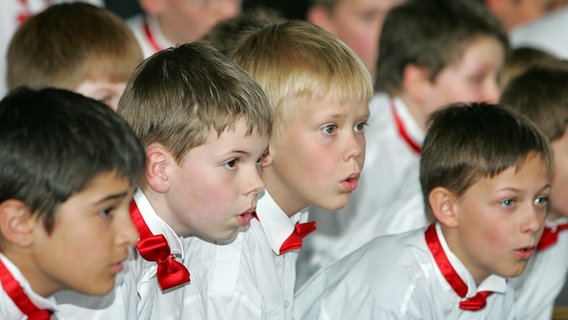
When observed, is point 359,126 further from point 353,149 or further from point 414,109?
point 414,109

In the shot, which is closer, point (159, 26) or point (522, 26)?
point (159, 26)

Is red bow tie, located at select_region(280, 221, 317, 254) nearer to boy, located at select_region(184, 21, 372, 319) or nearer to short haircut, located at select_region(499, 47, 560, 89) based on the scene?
boy, located at select_region(184, 21, 372, 319)

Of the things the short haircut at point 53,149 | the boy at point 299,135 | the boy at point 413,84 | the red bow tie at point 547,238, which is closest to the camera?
the short haircut at point 53,149

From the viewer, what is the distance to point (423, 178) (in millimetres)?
2852

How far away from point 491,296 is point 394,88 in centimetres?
140

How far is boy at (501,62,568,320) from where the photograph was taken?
3264 millimetres

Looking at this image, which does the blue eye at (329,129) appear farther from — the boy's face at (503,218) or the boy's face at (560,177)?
the boy's face at (560,177)

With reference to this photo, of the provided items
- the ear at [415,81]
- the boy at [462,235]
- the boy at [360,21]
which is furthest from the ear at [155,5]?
the boy at [462,235]

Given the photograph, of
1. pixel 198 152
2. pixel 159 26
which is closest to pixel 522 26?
pixel 159 26

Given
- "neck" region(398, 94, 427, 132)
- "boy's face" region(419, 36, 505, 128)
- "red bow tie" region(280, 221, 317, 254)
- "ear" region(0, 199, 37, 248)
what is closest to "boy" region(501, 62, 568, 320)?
"boy's face" region(419, 36, 505, 128)

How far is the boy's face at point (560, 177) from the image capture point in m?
3.25

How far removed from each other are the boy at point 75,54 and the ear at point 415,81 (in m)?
1.33

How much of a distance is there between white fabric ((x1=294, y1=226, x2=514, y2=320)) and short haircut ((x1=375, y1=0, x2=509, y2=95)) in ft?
4.37

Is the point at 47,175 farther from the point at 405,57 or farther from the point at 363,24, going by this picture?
the point at 363,24
